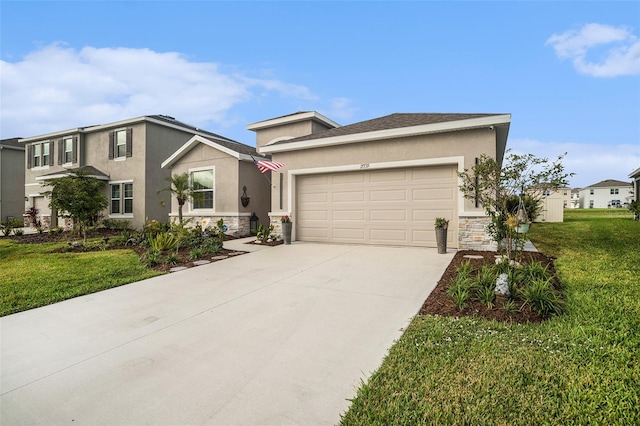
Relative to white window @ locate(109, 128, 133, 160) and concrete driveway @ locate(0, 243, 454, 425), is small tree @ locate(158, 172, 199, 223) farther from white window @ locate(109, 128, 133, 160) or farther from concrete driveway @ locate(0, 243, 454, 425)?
concrete driveway @ locate(0, 243, 454, 425)

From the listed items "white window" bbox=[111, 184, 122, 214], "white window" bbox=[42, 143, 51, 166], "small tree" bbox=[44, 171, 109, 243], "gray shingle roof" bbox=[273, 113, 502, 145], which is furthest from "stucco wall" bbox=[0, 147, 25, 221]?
"gray shingle roof" bbox=[273, 113, 502, 145]

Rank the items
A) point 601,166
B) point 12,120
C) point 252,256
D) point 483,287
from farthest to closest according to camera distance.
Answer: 1. point 601,166
2. point 12,120
3. point 252,256
4. point 483,287

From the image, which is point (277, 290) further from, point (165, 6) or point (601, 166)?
point (601, 166)

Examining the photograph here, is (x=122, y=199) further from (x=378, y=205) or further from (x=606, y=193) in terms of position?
(x=606, y=193)

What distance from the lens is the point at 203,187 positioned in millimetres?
13094

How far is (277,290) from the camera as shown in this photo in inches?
200

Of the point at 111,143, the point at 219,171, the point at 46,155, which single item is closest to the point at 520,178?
the point at 219,171

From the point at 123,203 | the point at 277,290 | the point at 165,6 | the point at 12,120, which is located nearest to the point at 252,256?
the point at 277,290

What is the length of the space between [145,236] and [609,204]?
63893 millimetres

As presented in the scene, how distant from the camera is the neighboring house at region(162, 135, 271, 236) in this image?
39.5ft

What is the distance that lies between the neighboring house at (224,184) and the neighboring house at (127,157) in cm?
181

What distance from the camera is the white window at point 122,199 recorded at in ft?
52.8

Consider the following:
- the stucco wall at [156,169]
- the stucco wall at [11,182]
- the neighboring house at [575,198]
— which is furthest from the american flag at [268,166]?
the neighboring house at [575,198]

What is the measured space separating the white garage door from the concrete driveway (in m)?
2.98
